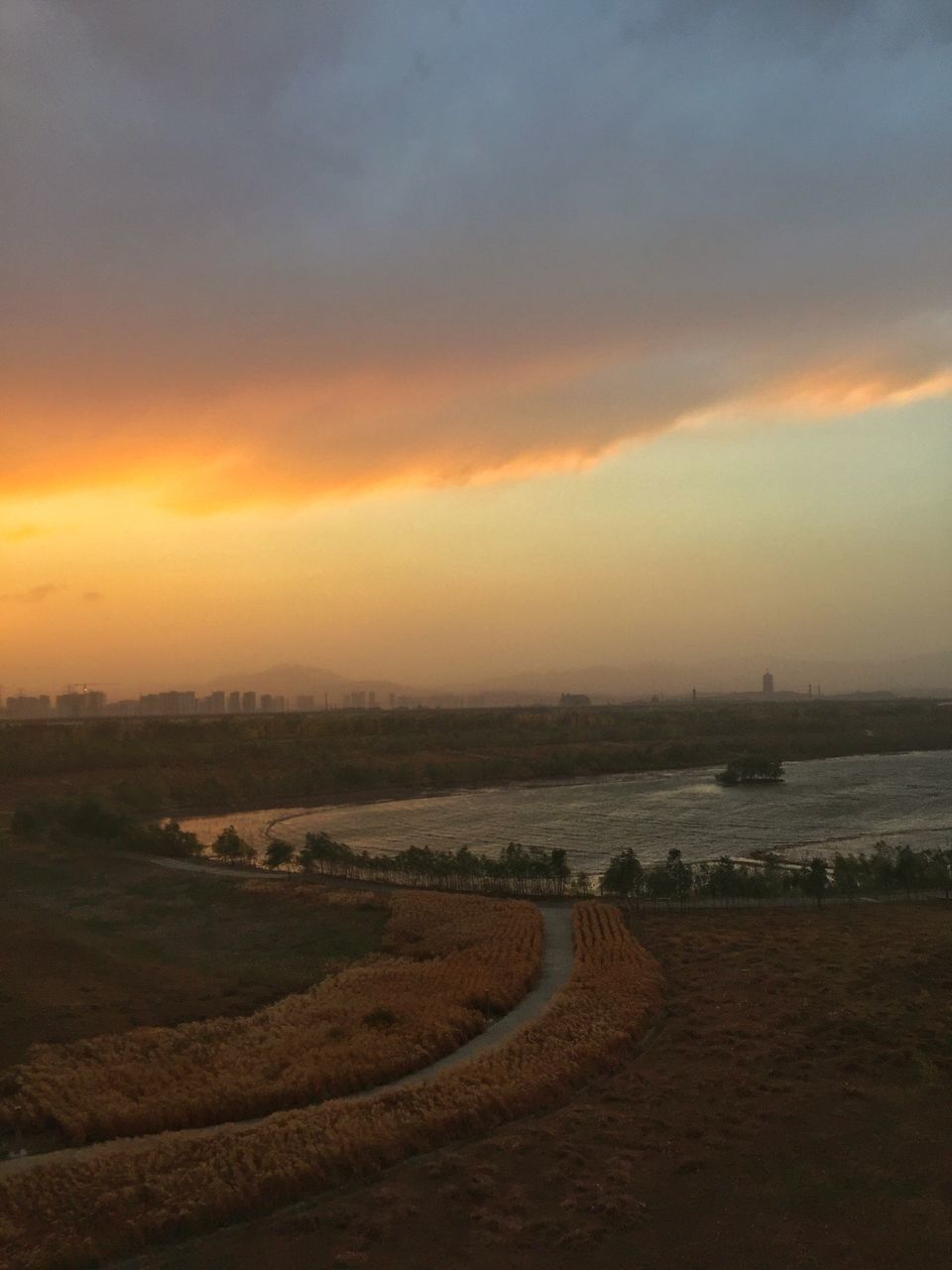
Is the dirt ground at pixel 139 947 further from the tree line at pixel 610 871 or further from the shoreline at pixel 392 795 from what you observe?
the shoreline at pixel 392 795

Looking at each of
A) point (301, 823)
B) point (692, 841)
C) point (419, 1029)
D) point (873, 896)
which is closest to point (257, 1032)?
point (419, 1029)

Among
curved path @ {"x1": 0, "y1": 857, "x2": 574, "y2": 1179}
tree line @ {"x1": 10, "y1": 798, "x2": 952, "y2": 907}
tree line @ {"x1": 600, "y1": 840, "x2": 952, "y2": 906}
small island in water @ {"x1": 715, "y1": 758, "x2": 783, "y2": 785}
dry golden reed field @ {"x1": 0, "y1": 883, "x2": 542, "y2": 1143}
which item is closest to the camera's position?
curved path @ {"x1": 0, "y1": 857, "x2": 574, "y2": 1179}

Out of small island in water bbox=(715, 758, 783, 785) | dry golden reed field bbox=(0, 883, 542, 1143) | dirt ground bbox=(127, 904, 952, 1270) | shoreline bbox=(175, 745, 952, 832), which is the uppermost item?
dry golden reed field bbox=(0, 883, 542, 1143)

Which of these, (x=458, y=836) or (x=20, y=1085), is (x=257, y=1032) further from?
(x=458, y=836)

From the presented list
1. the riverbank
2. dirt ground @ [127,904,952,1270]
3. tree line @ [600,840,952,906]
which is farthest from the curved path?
the riverbank

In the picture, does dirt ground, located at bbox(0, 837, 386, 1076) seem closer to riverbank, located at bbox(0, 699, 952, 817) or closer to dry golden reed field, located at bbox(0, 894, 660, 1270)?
dry golden reed field, located at bbox(0, 894, 660, 1270)
